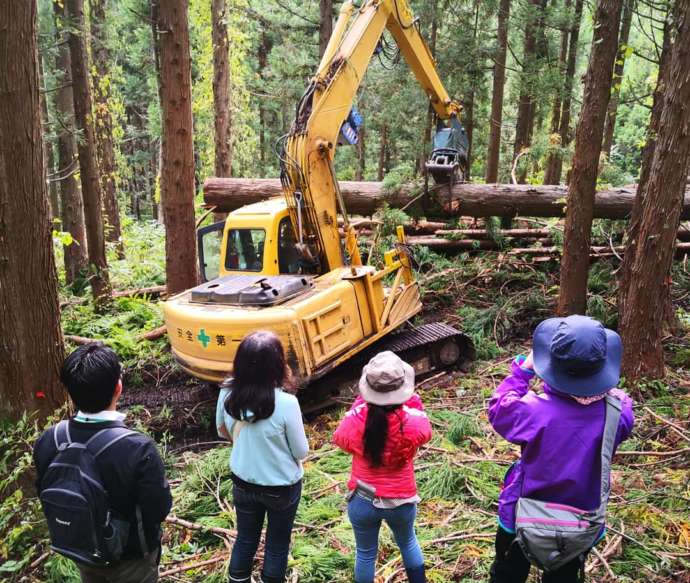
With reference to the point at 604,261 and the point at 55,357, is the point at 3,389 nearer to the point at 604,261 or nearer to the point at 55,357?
the point at 55,357

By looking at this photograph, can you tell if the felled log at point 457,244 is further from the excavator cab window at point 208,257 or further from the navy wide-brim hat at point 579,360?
the navy wide-brim hat at point 579,360

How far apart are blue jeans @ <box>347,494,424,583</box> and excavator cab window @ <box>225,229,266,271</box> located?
460 centimetres

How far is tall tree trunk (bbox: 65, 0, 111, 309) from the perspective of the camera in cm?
950

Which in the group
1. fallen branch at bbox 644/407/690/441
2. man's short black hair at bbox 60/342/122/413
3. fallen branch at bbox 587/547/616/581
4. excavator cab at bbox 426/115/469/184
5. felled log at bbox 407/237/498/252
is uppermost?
excavator cab at bbox 426/115/469/184

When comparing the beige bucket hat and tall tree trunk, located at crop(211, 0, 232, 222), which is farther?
tall tree trunk, located at crop(211, 0, 232, 222)

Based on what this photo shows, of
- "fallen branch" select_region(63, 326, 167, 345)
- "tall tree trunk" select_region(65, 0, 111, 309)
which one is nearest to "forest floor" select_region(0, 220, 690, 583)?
"fallen branch" select_region(63, 326, 167, 345)

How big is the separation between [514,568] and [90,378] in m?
2.16

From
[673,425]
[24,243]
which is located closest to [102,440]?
[24,243]

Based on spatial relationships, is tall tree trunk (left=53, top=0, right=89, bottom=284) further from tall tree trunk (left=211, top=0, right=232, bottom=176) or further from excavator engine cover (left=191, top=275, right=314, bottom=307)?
excavator engine cover (left=191, top=275, right=314, bottom=307)

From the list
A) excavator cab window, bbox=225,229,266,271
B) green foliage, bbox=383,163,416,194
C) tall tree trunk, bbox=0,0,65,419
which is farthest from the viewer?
Result: green foliage, bbox=383,163,416,194

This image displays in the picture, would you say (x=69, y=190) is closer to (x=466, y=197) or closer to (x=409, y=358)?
(x=466, y=197)

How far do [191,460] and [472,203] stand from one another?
7.13m

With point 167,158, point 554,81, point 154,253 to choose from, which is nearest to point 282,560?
point 167,158

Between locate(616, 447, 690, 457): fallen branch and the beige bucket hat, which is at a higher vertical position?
the beige bucket hat
